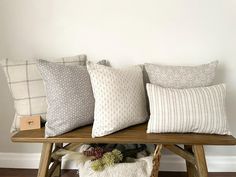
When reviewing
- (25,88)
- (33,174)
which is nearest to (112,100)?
(25,88)

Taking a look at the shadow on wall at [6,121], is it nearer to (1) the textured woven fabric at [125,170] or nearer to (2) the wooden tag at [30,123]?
(2) the wooden tag at [30,123]

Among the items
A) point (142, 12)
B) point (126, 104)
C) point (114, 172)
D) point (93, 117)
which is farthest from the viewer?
point (142, 12)

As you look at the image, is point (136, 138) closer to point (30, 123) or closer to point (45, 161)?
point (45, 161)

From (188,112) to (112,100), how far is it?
46 cm

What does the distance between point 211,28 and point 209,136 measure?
31.5 inches

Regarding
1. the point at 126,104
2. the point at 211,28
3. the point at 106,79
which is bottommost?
the point at 126,104

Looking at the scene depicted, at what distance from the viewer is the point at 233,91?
1.88 metres

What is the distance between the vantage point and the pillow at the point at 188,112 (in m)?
1.48

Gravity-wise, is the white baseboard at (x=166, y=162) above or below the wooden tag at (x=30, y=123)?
below

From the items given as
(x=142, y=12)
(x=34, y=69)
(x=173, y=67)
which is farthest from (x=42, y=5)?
(x=173, y=67)

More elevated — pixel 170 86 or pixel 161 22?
pixel 161 22

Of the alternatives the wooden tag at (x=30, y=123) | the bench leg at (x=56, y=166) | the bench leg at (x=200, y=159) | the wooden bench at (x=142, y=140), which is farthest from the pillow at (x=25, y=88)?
the bench leg at (x=200, y=159)

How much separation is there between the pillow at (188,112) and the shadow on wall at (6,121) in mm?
1117

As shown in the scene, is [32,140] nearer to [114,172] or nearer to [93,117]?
[93,117]
